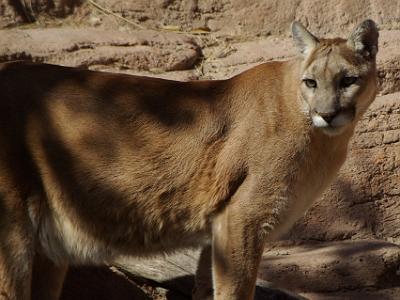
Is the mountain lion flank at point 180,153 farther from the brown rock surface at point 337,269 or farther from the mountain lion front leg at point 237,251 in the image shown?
the brown rock surface at point 337,269

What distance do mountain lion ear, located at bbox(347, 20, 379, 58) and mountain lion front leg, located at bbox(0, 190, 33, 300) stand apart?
2.03 m

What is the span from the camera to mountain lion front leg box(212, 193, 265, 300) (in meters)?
4.99

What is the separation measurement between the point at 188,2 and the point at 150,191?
120 inches

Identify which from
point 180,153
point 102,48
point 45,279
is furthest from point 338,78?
point 102,48

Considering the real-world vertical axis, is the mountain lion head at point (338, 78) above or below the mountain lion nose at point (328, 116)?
above

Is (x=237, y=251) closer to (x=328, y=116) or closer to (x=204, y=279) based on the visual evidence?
(x=204, y=279)

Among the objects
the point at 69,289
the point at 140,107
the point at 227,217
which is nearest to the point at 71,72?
the point at 140,107

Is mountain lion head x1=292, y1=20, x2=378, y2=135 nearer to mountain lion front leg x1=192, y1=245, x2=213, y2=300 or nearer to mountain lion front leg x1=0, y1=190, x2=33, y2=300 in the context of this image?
mountain lion front leg x1=192, y1=245, x2=213, y2=300

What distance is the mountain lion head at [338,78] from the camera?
5035 millimetres

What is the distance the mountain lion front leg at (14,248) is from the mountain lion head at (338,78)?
1.63 metres

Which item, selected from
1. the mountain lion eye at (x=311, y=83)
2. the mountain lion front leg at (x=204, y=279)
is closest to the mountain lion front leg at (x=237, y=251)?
the mountain lion front leg at (x=204, y=279)

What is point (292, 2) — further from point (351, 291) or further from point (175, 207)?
point (175, 207)

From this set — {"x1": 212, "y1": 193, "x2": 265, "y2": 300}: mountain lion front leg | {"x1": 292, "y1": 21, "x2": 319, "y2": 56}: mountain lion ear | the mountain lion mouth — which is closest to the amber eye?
the mountain lion mouth

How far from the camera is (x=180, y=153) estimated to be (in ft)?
16.9
